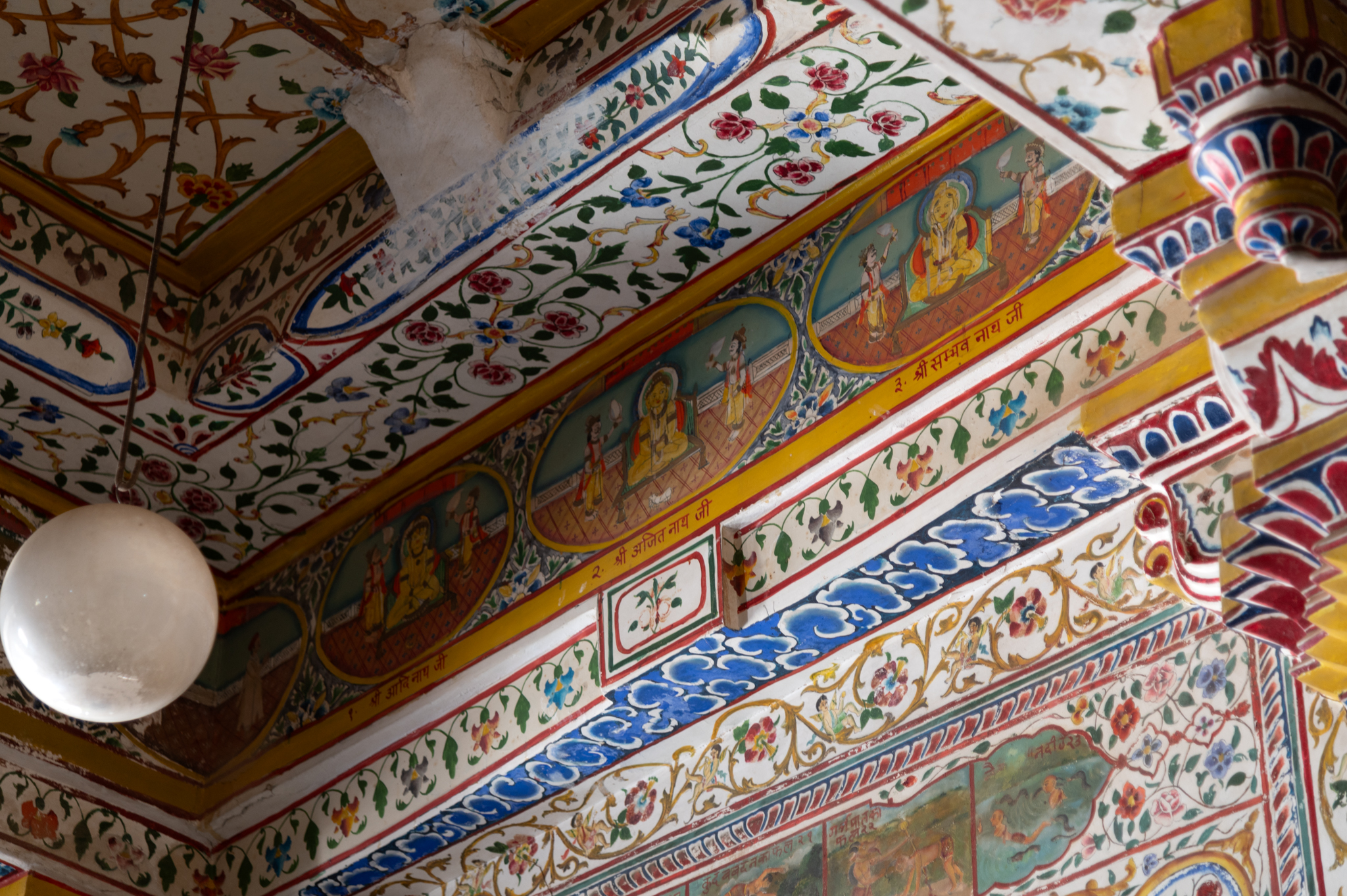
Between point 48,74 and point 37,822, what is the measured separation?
2116 mm

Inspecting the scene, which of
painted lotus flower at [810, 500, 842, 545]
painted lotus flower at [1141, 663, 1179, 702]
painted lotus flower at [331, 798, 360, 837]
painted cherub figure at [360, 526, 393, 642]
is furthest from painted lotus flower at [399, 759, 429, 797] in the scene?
painted lotus flower at [1141, 663, 1179, 702]

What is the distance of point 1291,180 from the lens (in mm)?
2445

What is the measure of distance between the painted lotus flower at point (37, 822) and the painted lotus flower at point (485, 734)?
1.33 meters

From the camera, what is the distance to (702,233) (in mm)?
4727

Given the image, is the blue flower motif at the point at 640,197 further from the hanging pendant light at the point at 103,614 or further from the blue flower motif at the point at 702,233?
the hanging pendant light at the point at 103,614

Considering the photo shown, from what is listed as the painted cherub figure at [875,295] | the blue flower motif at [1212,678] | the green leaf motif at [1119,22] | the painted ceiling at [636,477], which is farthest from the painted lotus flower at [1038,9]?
the painted cherub figure at [875,295]

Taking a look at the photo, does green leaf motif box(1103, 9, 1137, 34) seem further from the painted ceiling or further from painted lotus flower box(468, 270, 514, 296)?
painted lotus flower box(468, 270, 514, 296)

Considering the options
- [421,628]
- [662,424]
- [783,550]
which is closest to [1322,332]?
[783,550]

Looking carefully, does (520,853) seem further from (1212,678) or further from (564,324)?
(1212,678)

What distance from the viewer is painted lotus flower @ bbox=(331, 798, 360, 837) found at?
5.25 meters

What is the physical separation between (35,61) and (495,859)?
8.22 feet

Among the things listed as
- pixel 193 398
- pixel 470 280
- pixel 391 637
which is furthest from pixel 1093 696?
pixel 193 398

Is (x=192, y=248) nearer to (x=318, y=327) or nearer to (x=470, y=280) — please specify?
(x=318, y=327)

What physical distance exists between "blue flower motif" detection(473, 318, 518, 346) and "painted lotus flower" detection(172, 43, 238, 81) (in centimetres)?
92
